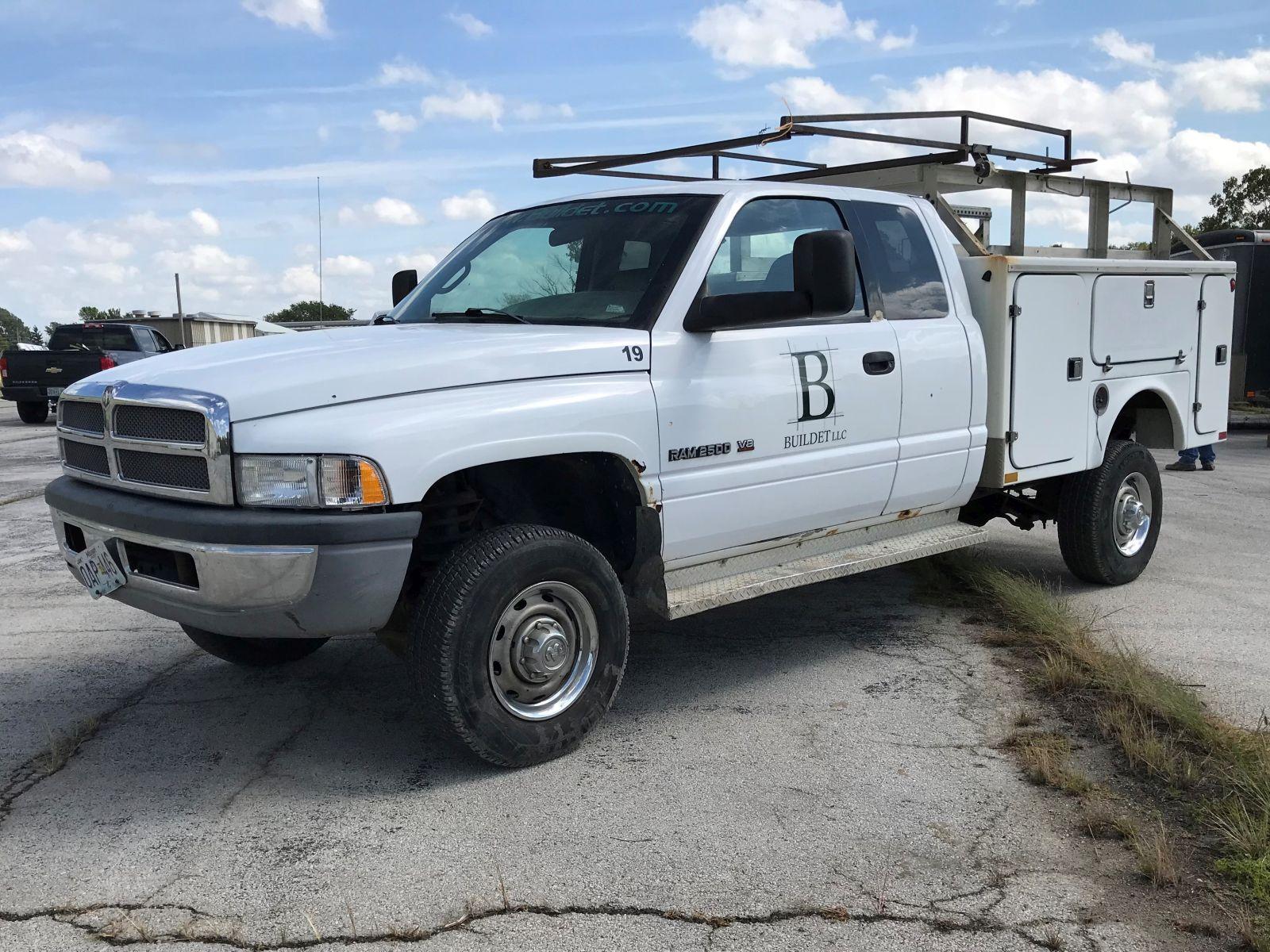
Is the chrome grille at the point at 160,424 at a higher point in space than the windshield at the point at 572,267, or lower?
lower

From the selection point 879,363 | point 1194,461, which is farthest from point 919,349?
point 1194,461

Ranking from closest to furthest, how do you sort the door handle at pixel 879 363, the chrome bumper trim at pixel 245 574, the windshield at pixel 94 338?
the chrome bumper trim at pixel 245 574
the door handle at pixel 879 363
the windshield at pixel 94 338

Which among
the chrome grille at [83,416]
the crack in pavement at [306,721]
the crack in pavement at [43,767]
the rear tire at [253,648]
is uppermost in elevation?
the chrome grille at [83,416]

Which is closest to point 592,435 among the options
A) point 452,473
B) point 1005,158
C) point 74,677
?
point 452,473

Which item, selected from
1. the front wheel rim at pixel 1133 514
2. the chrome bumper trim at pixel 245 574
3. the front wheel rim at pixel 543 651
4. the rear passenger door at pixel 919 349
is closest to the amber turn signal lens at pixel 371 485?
the chrome bumper trim at pixel 245 574

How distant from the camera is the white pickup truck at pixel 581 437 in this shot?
11.8 ft

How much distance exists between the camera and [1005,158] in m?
6.11

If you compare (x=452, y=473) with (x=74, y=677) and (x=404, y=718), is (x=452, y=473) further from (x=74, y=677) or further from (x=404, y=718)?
(x=74, y=677)

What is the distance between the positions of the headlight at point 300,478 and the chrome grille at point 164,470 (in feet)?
0.49

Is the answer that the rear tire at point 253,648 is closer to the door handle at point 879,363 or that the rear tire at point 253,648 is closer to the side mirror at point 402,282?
the side mirror at point 402,282

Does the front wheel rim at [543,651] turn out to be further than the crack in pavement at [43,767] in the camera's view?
Yes

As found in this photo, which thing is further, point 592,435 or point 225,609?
point 592,435

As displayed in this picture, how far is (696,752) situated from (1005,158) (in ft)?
12.0

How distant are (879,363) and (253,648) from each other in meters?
2.90
